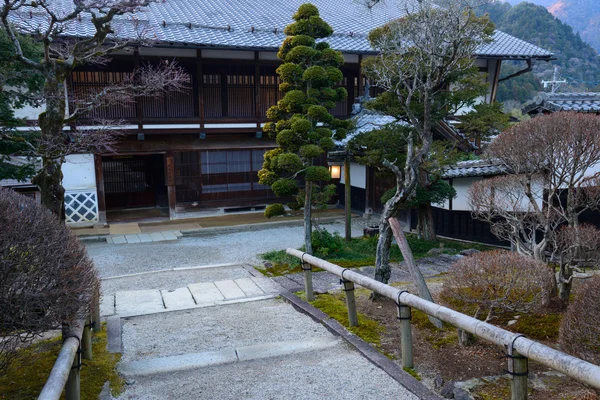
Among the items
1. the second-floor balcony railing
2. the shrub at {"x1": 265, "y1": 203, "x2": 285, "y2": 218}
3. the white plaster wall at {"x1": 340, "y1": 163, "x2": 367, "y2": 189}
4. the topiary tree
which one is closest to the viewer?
the topiary tree

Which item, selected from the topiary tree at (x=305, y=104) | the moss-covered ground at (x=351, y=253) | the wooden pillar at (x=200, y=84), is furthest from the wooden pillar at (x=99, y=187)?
the topiary tree at (x=305, y=104)

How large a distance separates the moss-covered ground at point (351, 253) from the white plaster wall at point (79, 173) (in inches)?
276

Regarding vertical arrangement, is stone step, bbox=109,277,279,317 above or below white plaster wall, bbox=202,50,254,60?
below

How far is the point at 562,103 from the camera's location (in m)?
10.3

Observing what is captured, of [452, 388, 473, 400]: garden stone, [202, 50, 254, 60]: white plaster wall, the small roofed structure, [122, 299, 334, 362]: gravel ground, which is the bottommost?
[122, 299, 334, 362]: gravel ground

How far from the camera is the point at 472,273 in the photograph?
17.0ft

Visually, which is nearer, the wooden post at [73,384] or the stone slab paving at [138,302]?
the wooden post at [73,384]

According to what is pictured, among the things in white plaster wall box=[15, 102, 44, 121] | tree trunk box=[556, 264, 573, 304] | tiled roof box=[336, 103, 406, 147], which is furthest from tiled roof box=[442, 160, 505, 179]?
white plaster wall box=[15, 102, 44, 121]

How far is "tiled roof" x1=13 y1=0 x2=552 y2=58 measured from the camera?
14664 millimetres

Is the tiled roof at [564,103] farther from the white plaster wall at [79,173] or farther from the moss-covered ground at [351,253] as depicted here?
the white plaster wall at [79,173]

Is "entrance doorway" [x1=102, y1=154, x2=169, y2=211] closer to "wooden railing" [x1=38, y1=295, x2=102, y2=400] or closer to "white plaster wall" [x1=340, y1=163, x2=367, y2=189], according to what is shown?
"white plaster wall" [x1=340, y1=163, x2=367, y2=189]

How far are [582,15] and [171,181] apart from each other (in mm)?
92160

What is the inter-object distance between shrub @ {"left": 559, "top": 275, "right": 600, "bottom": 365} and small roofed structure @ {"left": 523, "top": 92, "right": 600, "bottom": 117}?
7.31 m

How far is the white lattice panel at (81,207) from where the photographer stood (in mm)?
15188
